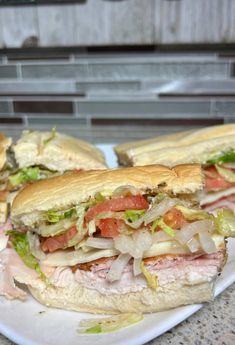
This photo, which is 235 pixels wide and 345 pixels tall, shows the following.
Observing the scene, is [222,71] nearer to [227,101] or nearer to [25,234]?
[227,101]

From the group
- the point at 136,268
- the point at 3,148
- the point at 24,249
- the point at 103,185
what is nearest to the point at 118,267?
the point at 136,268

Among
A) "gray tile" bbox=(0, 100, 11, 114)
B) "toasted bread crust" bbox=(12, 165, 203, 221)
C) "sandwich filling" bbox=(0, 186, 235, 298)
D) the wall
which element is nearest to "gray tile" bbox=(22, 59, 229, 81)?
the wall

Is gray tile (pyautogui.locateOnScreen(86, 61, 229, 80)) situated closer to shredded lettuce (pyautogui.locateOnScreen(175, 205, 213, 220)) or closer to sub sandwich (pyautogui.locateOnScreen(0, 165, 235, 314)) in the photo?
sub sandwich (pyautogui.locateOnScreen(0, 165, 235, 314))

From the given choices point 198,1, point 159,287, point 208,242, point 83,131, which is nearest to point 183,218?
point 208,242

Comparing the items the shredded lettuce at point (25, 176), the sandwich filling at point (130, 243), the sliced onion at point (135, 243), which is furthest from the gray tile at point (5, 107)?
the sliced onion at point (135, 243)

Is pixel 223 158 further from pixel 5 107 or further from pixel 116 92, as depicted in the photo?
pixel 5 107

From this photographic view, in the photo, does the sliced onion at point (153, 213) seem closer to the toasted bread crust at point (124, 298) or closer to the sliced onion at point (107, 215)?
the sliced onion at point (107, 215)
